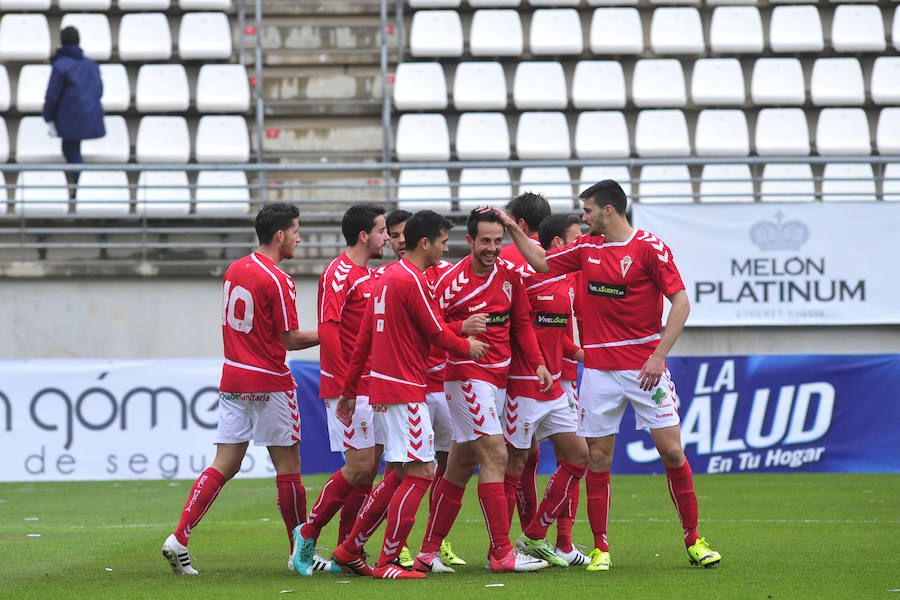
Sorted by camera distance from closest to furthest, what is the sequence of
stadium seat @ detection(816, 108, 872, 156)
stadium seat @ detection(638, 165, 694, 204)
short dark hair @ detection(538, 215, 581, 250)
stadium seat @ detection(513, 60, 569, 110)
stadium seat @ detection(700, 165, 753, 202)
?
short dark hair @ detection(538, 215, 581, 250)
stadium seat @ detection(638, 165, 694, 204)
stadium seat @ detection(700, 165, 753, 202)
stadium seat @ detection(816, 108, 872, 156)
stadium seat @ detection(513, 60, 569, 110)

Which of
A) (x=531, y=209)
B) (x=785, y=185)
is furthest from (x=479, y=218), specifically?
(x=785, y=185)

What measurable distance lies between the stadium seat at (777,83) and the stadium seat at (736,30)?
1.22 feet

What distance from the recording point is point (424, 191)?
15.5 meters

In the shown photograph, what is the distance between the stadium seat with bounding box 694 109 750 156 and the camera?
53.8ft

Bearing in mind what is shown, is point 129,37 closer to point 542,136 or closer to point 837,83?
point 542,136

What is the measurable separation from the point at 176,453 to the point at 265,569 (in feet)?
19.8

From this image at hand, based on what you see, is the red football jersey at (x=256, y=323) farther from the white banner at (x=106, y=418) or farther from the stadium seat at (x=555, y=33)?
the stadium seat at (x=555, y=33)

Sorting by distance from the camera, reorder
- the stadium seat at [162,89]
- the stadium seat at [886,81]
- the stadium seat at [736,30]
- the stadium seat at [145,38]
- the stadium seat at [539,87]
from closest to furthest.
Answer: the stadium seat at [162,89] < the stadium seat at [539,87] < the stadium seat at [886,81] < the stadium seat at [145,38] < the stadium seat at [736,30]

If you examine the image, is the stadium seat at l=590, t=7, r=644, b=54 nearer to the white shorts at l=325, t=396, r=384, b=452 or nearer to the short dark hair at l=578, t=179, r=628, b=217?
the short dark hair at l=578, t=179, r=628, b=217

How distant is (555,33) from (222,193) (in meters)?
5.55

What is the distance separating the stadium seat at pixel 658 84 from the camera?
17.0m

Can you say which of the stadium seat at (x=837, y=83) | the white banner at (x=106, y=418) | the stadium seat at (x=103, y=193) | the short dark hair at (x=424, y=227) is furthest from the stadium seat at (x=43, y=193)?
the stadium seat at (x=837, y=83)

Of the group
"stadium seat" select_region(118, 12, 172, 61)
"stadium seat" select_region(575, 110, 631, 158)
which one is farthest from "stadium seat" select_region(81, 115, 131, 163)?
"stadium seat" select_region(575, 110, 631, 158)

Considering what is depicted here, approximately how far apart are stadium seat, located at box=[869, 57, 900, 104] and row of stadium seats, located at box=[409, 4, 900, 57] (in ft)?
1.21
